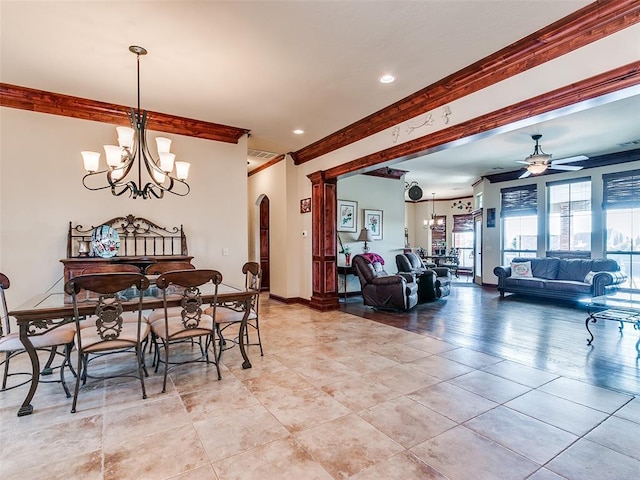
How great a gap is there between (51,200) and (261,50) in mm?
3340

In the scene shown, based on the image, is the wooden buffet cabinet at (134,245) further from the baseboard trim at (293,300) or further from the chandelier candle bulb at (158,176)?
the baseboard trim at (293,300)

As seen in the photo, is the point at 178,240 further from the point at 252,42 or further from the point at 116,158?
the point at 252,42

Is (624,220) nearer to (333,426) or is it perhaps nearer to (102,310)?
(333,426)

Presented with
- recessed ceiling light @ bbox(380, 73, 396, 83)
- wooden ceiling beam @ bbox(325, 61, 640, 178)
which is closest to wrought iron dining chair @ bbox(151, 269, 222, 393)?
recessed ceiling light @ bbox(380, 73, 396, 83)

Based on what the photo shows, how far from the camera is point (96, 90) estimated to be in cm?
397

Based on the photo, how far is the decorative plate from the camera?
13.5 ft

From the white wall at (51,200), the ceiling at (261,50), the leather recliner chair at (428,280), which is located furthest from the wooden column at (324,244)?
the white wall at (51,200)

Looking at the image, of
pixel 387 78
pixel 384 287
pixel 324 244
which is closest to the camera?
pixel 387 78

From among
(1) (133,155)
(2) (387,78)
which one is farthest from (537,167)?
(1) (133,155)

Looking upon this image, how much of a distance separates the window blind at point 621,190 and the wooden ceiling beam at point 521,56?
553cm

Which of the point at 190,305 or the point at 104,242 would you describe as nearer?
the point at 190,305

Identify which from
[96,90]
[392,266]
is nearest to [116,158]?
[96,90]

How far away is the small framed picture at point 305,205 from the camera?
6409 millimetres

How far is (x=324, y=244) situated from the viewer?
605cm
